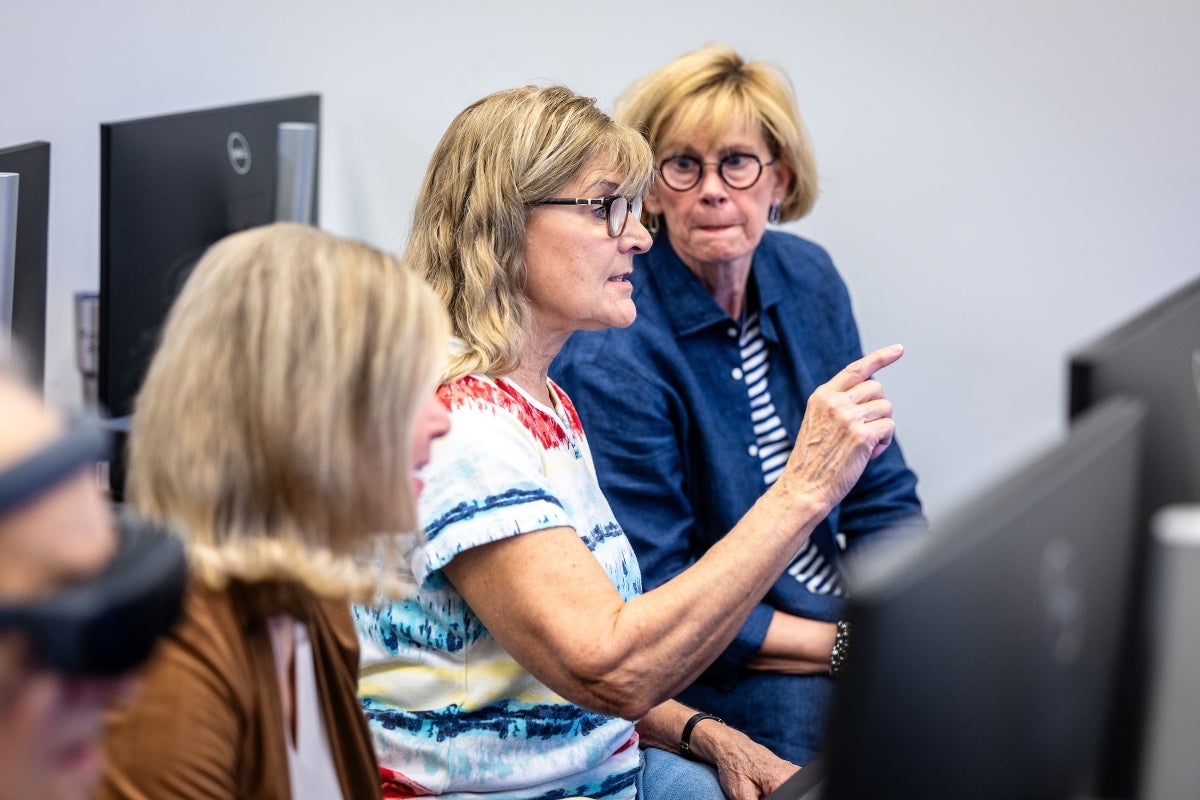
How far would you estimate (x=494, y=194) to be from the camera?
1.42 metres

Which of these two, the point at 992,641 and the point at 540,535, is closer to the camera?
the point at 992,641

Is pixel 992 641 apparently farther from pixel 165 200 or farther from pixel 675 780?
pixel 165 200

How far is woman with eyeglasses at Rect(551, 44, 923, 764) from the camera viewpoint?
1.73 m

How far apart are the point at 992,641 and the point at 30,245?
1467 mm

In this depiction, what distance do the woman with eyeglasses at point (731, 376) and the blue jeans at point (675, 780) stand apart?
0.71 ft

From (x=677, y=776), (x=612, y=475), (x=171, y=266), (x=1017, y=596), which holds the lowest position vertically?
(x=677, y=776)

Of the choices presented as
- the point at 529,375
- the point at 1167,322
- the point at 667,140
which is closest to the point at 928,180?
the point at 667,140

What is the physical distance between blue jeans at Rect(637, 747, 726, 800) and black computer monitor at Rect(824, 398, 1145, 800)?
791mm

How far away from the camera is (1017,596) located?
65 cm

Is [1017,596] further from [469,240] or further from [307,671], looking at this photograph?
[469,240]

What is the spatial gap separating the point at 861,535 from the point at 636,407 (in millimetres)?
422

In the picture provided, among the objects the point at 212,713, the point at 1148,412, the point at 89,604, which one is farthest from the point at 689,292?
the point at 89,604

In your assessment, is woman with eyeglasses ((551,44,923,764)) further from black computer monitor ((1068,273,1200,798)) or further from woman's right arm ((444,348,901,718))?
black computer monitor ((1068,273,1200,798))

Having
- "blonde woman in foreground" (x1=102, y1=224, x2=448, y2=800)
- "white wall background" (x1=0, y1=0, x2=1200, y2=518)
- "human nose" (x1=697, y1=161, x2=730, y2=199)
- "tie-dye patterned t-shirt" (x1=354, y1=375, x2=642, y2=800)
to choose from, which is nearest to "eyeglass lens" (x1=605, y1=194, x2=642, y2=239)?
"tie-dye patterned t-shirt" (x1=354, y1=375, x2=642, y2=800)
